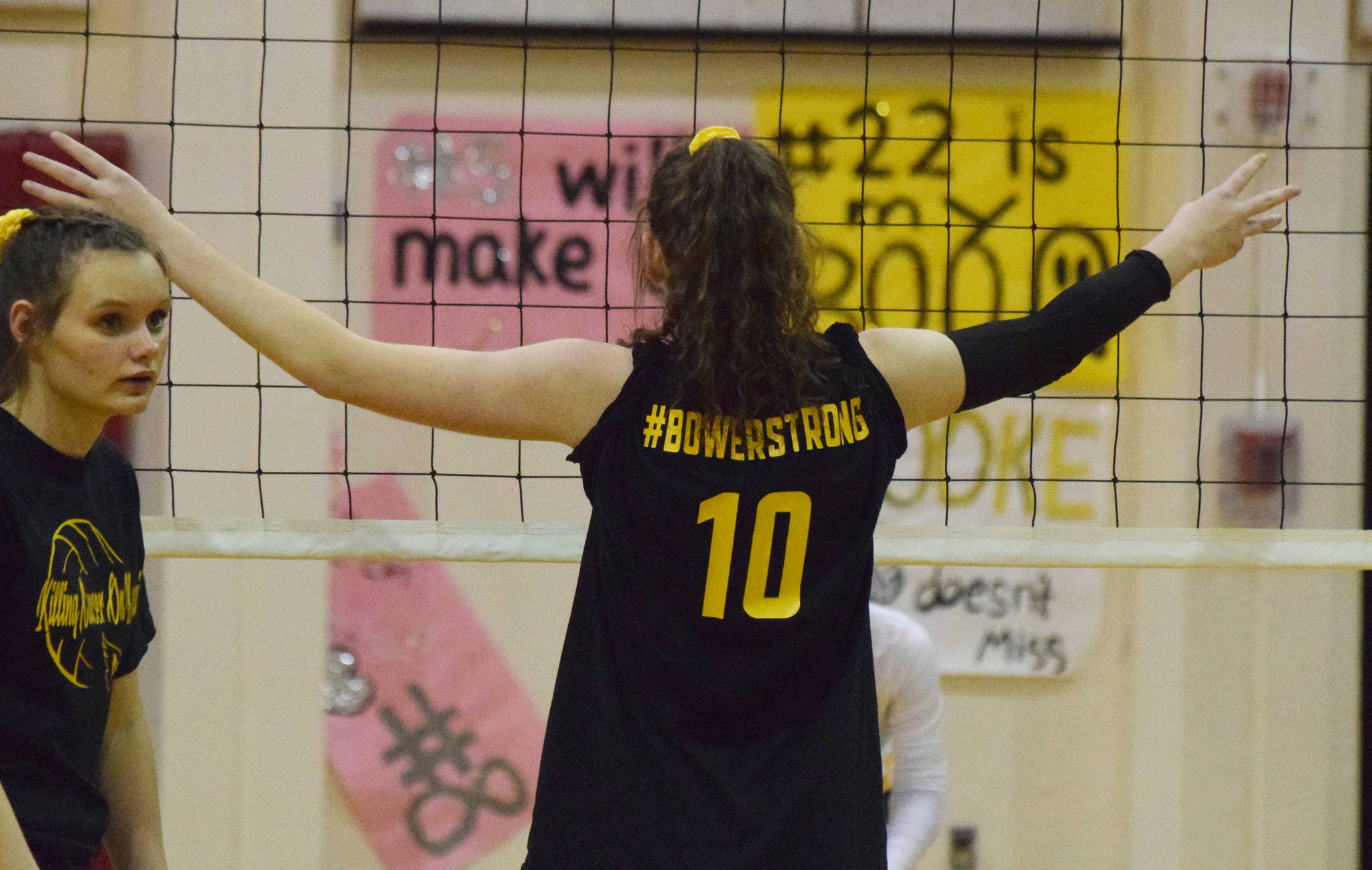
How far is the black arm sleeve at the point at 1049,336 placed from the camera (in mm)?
1243

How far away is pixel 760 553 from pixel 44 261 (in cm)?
80

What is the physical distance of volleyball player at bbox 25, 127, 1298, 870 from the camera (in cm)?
115

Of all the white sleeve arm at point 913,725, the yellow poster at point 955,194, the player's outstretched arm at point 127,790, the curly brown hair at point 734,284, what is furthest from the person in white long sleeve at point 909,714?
the yellow poster at point 955,194

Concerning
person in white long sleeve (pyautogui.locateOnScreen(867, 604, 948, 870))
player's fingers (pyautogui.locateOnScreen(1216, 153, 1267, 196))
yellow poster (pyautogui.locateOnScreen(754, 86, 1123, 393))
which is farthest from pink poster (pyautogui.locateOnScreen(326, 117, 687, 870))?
player's fingers (pyautogui.locateOnScreen(1216, 153, 1267, 196))

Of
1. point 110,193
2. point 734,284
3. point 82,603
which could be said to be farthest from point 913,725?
point 110,193

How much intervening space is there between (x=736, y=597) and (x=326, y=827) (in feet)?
8.56

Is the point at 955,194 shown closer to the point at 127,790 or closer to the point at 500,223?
the point at 500,223

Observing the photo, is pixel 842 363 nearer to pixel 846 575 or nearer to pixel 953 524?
pixel 846 575

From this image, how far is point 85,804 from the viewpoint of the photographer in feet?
4.11

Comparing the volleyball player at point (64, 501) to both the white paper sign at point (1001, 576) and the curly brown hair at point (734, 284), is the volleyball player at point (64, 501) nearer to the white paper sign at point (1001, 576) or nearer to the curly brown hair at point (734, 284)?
the curly brown hair at point (734, 284)

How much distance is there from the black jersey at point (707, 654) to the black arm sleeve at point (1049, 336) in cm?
15

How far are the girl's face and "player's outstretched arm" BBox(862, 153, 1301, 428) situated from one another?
0.76 m

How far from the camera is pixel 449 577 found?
11.0 feet

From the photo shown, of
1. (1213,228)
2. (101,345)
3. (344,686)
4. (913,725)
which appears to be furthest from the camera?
(344,686)
